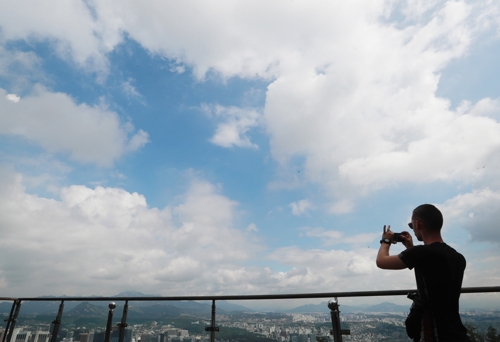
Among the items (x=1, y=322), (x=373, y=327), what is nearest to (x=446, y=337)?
(x=373, y=327)

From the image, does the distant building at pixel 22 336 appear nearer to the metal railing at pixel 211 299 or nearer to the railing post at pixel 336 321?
the metal railing at pixel 211 299

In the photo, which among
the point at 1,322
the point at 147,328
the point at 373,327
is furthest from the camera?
the point at 1,322

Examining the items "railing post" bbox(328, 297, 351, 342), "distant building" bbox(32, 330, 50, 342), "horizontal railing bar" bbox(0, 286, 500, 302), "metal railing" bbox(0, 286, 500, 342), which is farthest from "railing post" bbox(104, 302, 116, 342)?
"railing post" bbox(328, 297, 351, 342)

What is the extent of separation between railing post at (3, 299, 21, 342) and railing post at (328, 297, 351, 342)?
5.91m

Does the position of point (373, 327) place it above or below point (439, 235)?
below

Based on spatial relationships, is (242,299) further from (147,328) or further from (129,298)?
(129,298)

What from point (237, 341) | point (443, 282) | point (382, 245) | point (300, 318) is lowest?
point (237, 341)

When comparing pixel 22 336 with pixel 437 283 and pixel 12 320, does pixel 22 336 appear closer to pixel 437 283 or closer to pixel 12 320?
pixel 12 320

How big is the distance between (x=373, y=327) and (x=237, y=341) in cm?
175

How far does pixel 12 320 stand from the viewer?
576 cm

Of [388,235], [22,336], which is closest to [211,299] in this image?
[388,235]

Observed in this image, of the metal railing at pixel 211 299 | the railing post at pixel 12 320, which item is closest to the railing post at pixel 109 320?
the metal railing at pixel 211 299

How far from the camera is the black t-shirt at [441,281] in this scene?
71.5 inches

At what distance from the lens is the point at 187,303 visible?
188 inches
